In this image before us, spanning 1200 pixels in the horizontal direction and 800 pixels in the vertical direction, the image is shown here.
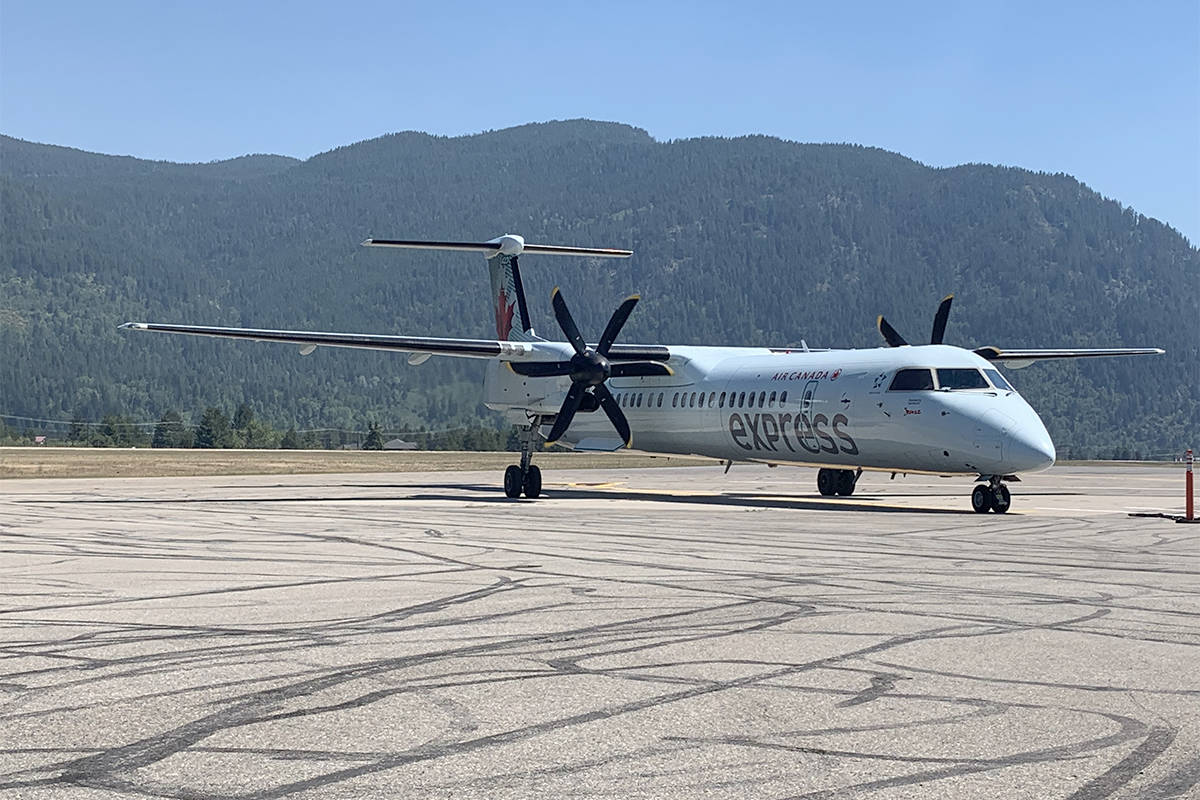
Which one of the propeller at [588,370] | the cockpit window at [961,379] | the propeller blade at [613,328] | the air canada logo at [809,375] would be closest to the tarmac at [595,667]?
the cockpit window at [961,379]

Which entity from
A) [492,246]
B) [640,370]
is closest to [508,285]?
[492,246]

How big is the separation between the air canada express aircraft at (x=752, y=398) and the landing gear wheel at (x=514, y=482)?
0.11ft

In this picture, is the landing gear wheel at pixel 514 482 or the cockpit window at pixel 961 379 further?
the landing gear wheel at pixel 514 482

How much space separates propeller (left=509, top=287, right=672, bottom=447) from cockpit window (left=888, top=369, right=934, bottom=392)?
7277mm

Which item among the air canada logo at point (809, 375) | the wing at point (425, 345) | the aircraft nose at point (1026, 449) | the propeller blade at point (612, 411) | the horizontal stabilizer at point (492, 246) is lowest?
the aircraft nose at point (1026, 449)

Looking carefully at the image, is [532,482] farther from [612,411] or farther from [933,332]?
[933,332]

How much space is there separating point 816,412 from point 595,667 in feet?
66.1

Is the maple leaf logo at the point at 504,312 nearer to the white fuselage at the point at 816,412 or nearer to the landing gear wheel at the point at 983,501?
the white fuselage at the point at 816,412

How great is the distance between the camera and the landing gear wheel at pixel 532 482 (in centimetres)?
3145

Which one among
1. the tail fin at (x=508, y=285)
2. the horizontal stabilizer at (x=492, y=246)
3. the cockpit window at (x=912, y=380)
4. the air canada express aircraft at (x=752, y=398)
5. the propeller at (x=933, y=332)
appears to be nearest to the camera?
the air canada express aircraft at (x=752, y=398)

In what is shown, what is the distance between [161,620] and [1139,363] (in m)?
190

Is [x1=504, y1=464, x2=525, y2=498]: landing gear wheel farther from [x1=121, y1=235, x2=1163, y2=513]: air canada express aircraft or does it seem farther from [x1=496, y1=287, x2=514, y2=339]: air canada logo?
[x1=496, y1=287, x2=514, y2=339]: air canada logo

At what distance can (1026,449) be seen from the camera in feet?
78.1

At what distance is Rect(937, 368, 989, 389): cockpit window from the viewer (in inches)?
1000
